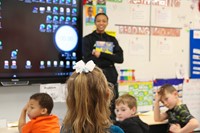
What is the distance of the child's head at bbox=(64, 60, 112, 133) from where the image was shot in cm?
170

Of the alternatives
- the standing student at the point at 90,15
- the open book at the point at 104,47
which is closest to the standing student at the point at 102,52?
the open book at the point at 104,47

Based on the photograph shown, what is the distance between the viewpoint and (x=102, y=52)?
3564 mm

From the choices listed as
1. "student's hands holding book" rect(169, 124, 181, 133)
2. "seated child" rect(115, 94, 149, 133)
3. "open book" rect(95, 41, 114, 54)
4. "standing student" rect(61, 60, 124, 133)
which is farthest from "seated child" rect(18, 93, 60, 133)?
"student's hands holding book" rect(169, 124, 181, 133)

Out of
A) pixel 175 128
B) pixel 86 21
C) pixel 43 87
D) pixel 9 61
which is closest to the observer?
pixel 175 128

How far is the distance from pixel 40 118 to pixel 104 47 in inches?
51.6

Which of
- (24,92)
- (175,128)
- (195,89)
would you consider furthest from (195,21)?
(24,92)

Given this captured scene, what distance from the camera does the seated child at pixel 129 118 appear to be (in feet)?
8.60

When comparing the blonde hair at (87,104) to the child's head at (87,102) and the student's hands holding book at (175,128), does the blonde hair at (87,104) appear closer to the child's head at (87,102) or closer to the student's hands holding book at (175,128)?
the child's head at (87,102)

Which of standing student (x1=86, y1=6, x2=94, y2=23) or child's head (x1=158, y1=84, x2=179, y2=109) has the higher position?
standing student (x1=86, y1=6, x2=94, y2=23)

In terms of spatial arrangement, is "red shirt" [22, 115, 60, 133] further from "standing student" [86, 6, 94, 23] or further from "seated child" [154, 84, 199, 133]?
"standing student" [86, 6, 94, 23]

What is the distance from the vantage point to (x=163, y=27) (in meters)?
4.63

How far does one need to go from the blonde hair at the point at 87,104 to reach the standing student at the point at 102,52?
1.81 m

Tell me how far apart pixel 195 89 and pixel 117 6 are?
6.01ft

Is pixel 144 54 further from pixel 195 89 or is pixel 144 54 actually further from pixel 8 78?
pixel 8 78
